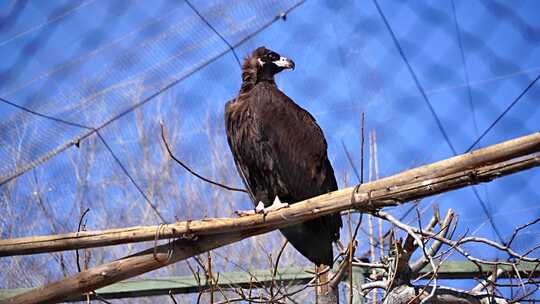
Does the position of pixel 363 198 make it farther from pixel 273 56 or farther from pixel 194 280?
pixel 273 56

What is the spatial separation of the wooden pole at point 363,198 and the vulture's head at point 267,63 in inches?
64.2

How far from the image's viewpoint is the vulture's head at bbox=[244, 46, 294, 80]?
15.9 ft

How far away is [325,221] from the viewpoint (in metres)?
4.08

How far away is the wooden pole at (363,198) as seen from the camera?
105 inches

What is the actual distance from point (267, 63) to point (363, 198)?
6.73 feet

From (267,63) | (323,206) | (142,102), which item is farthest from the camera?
(142,102)

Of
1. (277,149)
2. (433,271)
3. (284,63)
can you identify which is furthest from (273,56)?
(433,271)

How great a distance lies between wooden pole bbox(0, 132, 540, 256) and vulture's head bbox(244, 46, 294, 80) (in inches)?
64.2

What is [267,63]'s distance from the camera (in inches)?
193

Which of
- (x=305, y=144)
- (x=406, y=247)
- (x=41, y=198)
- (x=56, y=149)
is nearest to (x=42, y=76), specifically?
(x=56, y=149)

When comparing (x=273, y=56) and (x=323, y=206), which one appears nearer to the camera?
(x=323, y=206)

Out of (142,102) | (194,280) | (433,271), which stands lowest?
(433,271)

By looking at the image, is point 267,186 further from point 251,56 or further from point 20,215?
point 20,215

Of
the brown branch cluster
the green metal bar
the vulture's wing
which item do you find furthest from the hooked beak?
the brown branch cluster
